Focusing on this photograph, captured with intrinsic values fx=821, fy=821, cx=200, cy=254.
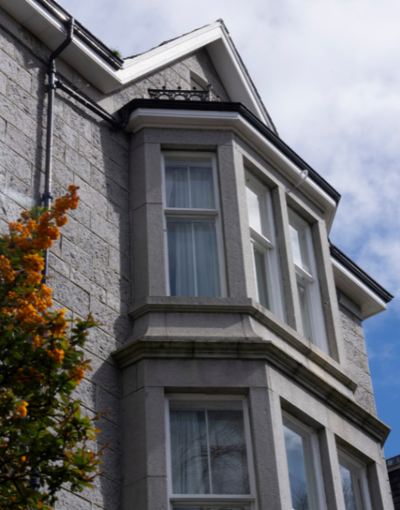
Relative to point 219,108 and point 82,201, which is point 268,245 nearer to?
point 219,108

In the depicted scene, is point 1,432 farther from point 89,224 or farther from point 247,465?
point 89,224

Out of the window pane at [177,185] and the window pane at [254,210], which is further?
the window pane at [254,210]

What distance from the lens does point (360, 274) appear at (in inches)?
513

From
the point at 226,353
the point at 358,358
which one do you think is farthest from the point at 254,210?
the point at 358,358

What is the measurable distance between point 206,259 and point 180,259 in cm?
31

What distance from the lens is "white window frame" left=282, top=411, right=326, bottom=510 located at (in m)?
8.73

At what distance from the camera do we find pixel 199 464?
316 inches

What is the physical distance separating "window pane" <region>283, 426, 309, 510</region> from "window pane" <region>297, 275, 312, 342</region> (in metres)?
1.84

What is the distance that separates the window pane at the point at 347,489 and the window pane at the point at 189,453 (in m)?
2.43

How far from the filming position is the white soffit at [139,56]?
30.9ft

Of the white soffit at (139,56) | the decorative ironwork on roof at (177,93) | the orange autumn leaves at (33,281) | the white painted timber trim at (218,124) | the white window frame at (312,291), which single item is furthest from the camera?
the decorative ironwork on roof at (177,93)

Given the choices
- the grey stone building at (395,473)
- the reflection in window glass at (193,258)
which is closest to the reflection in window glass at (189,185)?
the reflection in window glass at (193,258)

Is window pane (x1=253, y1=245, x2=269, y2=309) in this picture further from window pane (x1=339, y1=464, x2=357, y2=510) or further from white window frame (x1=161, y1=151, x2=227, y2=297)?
window pane (x1=339, y1=464, x2=357, y2=510)

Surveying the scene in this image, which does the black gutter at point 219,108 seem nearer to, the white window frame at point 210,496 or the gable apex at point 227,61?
the gable apex at point 227,61
